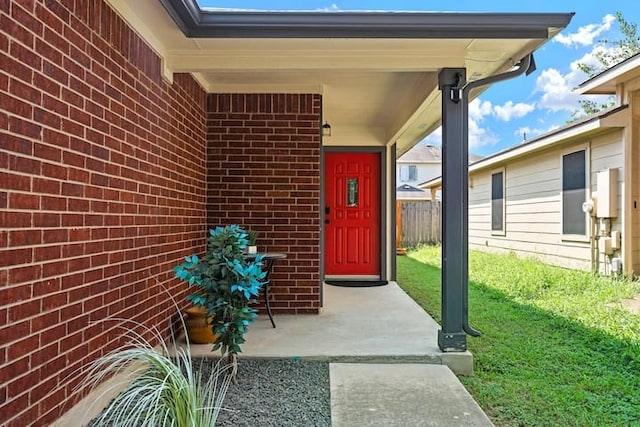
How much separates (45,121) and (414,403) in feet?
7.90

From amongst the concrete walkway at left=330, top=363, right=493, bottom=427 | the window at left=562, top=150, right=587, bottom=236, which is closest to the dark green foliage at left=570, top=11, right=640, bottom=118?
the window at left=562, top=150, right=587, bottom=236

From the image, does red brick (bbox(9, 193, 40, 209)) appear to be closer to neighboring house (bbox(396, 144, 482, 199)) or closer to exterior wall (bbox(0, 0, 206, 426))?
exterior wall (bbox(0, 0, 206, 426))

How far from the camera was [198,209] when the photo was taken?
4.41 metres

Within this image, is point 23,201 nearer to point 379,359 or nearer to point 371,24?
point 371,24

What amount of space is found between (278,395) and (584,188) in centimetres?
667

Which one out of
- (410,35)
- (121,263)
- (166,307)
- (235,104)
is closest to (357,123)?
(235,104)

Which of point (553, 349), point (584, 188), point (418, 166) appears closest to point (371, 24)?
point (553, 349)

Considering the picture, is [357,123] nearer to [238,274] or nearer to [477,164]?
[238,274]

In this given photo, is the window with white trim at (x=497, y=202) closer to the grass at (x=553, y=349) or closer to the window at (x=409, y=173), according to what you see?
the grass at (x=553, y=349)

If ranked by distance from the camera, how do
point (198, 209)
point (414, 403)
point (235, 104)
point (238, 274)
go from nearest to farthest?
point (414, 403) → point (238, 274) → point (198, 209) → point (235, 104)

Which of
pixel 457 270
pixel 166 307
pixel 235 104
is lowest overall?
pixel 166 307

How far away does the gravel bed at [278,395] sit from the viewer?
7.93 ft

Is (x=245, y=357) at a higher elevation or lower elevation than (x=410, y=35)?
lower

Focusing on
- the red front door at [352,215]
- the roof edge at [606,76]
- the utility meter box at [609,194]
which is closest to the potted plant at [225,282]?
the red front door at [352,215]
